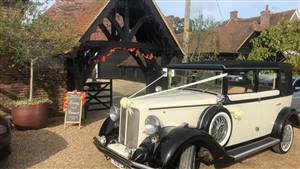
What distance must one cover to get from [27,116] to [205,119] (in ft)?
16.2

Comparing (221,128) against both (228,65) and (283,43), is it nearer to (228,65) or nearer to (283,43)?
(228,65)

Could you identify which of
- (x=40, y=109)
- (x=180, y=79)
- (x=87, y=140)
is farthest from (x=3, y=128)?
(x=180, y=79)

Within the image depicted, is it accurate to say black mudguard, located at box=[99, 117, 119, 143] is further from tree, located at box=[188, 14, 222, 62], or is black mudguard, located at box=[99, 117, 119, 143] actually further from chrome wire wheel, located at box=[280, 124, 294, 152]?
tree, located at box=[188, 14, 222, 62]

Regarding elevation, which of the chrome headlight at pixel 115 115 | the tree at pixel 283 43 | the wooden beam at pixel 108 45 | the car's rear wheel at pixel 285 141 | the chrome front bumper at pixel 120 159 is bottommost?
the car's rear wheel at pixel 285 141

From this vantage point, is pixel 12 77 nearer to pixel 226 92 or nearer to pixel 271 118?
pixel 226 92

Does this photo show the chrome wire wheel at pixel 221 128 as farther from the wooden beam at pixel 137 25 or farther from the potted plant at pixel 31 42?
the wooden beam at pixel 137 25

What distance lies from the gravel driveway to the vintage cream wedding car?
0.40 m

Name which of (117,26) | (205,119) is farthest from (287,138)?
(117,26)

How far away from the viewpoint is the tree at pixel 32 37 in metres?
7.51

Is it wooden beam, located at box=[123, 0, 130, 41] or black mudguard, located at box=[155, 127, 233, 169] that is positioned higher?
wooden beam, located at box=[123, 0, 130, 41]

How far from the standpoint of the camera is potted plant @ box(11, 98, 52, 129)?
7660 millimetres

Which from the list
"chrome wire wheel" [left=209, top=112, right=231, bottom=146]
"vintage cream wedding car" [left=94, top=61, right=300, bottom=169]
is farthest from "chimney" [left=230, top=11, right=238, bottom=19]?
"chrome wire wheel" [left=209, top=112, right=231, bottom=146]

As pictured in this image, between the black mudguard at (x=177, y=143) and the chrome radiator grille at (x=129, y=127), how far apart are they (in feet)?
1.92

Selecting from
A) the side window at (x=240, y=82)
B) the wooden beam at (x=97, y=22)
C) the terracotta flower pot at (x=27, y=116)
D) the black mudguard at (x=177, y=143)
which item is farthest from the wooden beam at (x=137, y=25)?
the black mudguard at (x=177, y=143)
